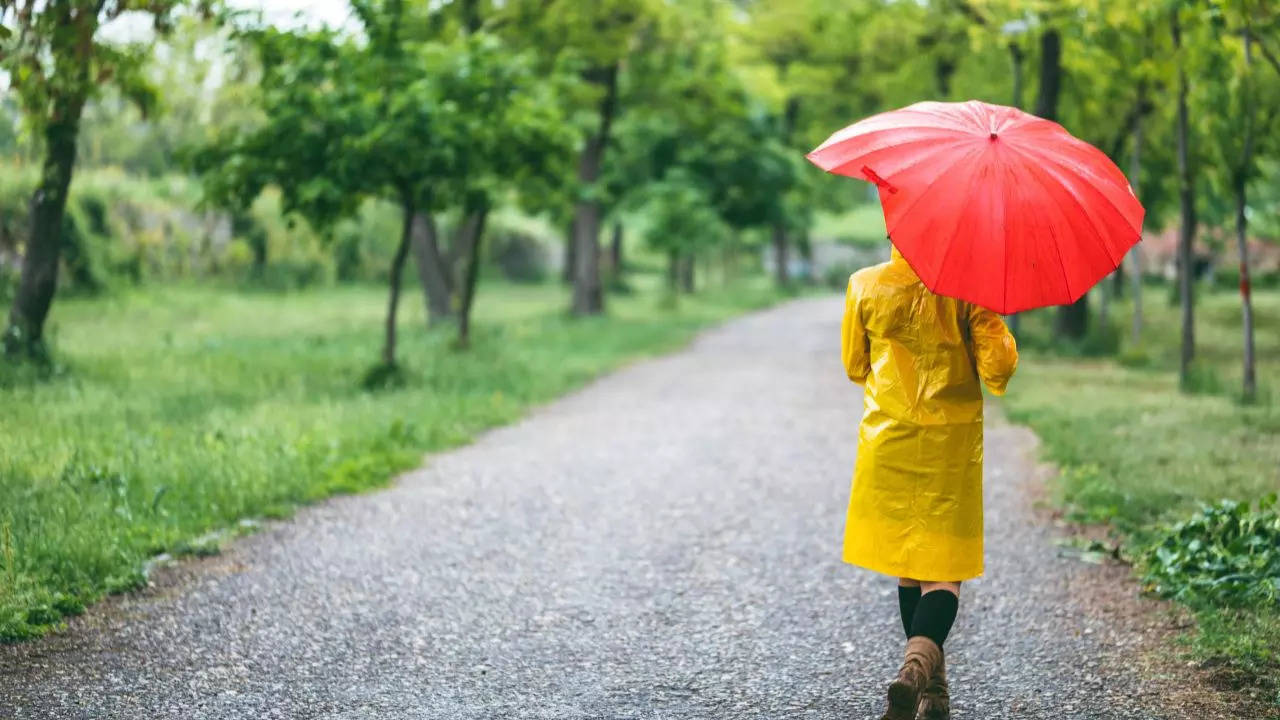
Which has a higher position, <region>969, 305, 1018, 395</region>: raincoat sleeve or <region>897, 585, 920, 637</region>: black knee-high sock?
<region>969, 305, 1018, 395</region>: raincoat sleeve

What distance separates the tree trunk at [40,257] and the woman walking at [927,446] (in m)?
10.0

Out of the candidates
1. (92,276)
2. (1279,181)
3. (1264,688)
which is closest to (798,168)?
(1279,181)

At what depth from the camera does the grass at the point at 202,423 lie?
5777 millimetres

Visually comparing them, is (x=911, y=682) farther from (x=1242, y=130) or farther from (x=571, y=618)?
(x=1242, y=130)

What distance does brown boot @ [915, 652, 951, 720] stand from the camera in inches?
156

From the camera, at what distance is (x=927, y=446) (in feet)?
13.1

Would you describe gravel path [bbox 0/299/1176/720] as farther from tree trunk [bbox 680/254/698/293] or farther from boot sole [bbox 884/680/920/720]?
tree trunk [bbox 680/254/698/293]

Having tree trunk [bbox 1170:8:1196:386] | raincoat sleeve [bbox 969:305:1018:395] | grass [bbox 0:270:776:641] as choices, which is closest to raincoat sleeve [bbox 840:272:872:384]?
raincoat sleeve [bbox 969:305:1018:395]

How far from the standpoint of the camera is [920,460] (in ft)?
13.1

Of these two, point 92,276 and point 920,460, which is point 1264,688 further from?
point 92,276

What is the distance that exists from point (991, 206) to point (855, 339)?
69 cm

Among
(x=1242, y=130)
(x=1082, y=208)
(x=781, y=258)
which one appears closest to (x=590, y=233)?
(x=1242, y=130)

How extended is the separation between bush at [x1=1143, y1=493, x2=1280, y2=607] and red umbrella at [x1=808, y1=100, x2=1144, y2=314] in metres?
2.22

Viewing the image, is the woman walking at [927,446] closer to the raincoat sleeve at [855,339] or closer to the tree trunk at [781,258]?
the raincoat sleeve at [855,339]
